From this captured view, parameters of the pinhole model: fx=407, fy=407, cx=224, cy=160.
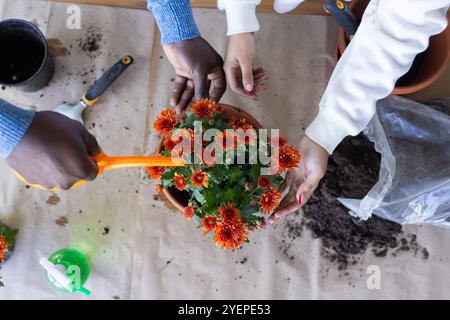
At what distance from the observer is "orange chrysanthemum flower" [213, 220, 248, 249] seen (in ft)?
1.76

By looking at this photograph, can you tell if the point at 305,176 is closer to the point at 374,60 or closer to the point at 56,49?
the point at 374,60

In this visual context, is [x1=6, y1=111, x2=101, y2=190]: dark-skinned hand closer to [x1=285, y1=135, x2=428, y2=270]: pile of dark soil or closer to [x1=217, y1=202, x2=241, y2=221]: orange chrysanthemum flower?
[x1=217, y1=202, x2=241, y2=221]: orange chrysanthemum flower

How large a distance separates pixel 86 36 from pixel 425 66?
29.2 inches

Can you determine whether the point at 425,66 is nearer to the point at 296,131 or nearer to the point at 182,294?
the point at 296,131

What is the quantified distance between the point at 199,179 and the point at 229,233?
0.09m

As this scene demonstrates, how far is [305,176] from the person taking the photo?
2.45 feet

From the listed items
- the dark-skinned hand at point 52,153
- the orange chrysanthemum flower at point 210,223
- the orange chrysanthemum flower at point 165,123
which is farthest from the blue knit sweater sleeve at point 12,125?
the orange chrysanthemum flower at point 210,223

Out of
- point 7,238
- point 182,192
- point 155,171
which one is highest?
point 155,171

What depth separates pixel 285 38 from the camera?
0.94 metres

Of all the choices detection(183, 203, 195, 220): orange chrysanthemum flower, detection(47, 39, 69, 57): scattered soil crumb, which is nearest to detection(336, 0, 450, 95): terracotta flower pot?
detection(183, 203, 195, 220): orange chrysanthemum flower

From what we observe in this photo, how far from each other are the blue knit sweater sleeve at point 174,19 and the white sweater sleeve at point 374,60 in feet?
0.89

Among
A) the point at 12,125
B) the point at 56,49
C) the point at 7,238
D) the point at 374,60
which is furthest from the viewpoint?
the point at 56,49

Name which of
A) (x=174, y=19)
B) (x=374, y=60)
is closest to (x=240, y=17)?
(x=174, y=19)
